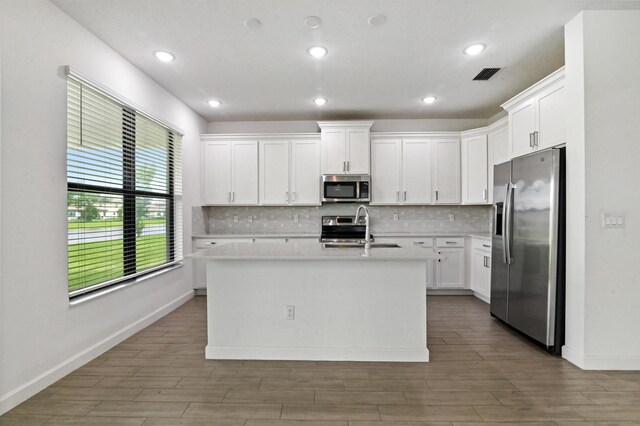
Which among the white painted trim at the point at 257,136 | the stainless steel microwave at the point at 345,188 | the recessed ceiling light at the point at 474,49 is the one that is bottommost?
the stainless steel microwave at the point at 345,188

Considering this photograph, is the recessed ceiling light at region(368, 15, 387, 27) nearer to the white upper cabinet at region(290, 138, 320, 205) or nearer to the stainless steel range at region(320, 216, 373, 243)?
the white upper cabinet at region(290, 138, 320, 205)

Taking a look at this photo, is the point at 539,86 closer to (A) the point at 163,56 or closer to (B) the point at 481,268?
(B) the point at 481,268

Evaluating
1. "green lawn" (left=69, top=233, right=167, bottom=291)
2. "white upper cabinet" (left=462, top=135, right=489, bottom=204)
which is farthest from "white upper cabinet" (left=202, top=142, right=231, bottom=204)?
"white upper cabinet" (left=462, top=135, right=489, bottom=204)

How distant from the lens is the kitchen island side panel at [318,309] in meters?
2.76

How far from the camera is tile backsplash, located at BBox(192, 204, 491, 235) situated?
537 centimetres

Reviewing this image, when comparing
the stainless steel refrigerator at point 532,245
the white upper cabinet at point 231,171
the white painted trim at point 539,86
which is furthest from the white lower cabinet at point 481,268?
the white upper cabinet at point 231,171

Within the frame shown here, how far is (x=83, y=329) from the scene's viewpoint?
270 centimetres

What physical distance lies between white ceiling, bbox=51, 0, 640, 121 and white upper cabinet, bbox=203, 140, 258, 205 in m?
0.77

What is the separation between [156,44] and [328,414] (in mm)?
3290

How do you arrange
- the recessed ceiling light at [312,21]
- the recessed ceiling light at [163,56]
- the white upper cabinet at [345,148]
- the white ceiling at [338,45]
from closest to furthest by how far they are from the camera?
1. the white ceiling at [338,45]
2. the recessed ceiling light at [312,21]
3. the recessed ceiling light at [163,56]
4. the white upper cabinet at [345,148]

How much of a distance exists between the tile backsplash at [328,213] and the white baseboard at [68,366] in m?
1.93

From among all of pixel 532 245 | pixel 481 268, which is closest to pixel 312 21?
pixel 532 245

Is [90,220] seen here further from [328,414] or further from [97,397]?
[328,414]

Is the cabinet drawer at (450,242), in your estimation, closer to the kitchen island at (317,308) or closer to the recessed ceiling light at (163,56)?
the kitchen island at (317,308)
